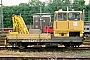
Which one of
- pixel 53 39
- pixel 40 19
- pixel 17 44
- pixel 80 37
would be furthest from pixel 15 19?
pixel 40 19

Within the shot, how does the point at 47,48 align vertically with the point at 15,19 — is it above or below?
below

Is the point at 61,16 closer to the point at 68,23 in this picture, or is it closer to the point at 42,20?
Answer: the point at 68,23

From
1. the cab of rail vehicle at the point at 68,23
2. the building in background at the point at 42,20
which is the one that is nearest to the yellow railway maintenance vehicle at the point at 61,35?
the cab of rail vehicle at the point at 68,23

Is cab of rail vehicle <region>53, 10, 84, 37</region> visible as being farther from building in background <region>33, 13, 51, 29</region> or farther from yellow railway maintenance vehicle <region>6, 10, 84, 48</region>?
building in background <region>33, 13, 51, 29</region>

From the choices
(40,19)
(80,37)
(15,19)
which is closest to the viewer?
(80,37)

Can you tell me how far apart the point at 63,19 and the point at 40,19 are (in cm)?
2287

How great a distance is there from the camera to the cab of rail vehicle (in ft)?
53.2

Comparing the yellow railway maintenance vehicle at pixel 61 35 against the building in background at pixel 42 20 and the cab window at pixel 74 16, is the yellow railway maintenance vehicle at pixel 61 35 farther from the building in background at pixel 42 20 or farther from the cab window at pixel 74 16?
the building in background at pixel 42 20

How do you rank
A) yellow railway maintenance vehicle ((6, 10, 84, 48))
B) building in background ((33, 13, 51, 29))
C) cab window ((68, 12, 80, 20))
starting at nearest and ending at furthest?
1. yellow railway maintenance vehicle ((6, 10, 84, 48))
2. cab window ((68, 12, 80, 20))
3. building in background ((33, 13, 51, 29))

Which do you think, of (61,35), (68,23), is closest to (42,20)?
(61,35)

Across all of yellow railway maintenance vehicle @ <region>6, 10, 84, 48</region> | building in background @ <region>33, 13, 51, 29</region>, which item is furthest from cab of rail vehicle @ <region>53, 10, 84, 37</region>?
building in background @ <region>33, 13, 51, 29</region>

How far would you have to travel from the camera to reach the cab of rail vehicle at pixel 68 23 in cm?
1622

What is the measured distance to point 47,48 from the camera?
54.5 ft

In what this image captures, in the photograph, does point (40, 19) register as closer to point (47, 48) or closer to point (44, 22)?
point (44, 22)
